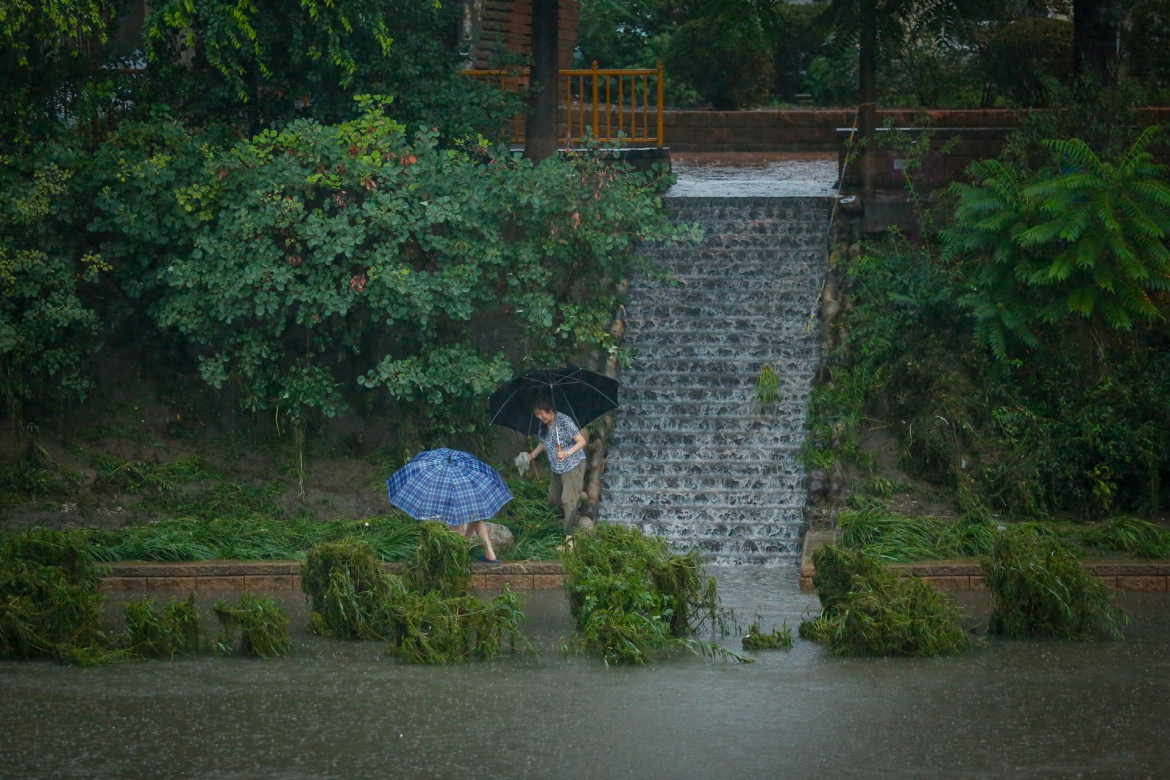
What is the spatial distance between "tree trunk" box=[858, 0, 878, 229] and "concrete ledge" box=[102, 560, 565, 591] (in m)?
7.95

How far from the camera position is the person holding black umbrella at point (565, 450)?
13562mm

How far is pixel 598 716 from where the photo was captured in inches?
328

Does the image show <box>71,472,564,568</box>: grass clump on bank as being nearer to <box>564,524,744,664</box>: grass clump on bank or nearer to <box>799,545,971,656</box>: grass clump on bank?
<box>564,524,744,664</box>: grass clump on bank

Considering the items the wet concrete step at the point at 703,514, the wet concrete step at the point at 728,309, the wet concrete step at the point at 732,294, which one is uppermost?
the wet concrete step at the point at 732,294

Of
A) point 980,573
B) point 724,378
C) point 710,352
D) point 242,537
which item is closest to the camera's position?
point 980,573

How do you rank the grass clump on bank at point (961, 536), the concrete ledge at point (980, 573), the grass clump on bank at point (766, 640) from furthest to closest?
the grass clump on bank at point (961, 536), the concrete ledge at point (980, 573), the grass clump on bank at point (766, 640)

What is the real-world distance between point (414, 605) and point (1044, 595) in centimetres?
436

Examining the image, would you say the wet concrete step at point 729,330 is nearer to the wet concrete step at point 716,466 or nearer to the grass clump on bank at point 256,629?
the wet concrete step at point 716,466

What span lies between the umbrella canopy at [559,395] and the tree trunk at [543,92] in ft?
16.1

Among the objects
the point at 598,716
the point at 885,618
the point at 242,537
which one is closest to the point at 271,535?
the point at 242,537

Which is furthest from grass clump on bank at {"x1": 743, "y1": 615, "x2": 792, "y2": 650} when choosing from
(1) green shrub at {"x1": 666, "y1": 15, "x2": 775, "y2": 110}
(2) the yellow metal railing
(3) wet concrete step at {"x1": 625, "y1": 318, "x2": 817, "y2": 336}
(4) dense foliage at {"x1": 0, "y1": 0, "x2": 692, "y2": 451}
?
(1) green shrub at {"x1": 666, "y1": 15, "x2": 775, "y2": 110}

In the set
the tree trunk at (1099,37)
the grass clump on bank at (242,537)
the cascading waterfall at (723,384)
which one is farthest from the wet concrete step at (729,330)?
the tree trunk at (1099,37)

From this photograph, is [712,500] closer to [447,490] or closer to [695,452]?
[695,452]

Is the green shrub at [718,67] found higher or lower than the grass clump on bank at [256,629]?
higher
